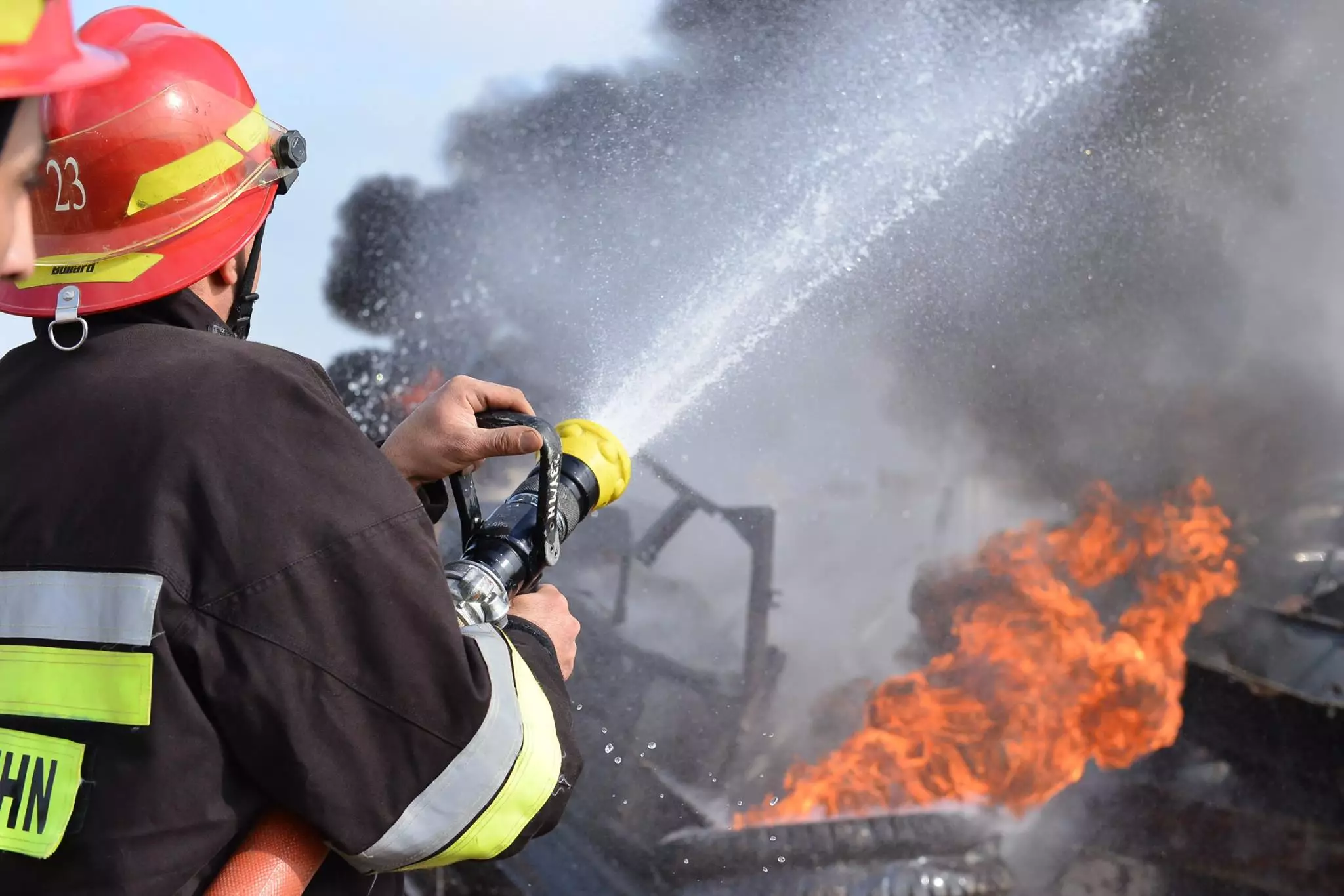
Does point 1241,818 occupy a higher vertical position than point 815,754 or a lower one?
higher

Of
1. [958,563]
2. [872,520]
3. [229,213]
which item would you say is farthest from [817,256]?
[229,213]

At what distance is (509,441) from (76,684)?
75 cm

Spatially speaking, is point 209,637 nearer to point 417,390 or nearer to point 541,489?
point 541,489

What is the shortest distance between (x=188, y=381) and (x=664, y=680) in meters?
5.09

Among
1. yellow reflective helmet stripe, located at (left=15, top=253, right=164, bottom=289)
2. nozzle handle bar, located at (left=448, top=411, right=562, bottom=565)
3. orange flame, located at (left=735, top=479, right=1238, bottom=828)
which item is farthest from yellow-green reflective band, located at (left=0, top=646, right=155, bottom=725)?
orange flame, located at (left=735, top=479, right=1238, bottom=828)

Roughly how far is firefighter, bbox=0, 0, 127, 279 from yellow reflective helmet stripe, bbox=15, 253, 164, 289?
1.06 feet

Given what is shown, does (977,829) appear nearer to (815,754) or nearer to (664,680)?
(815,754)

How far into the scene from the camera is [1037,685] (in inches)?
241

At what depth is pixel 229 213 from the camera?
172 centimetres

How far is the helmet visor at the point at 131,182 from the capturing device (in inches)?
62.2

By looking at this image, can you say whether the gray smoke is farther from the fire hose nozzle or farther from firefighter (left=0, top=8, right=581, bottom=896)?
firefighter (left=0, top=8, right=581, bottom=896)

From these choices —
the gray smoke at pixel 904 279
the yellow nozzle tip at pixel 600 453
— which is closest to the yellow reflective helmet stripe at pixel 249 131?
the yellow nozzle tip at pixel 600 453

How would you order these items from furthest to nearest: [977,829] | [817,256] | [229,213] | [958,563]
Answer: [958,563] → [817,256] → [977,829] → [229,213]

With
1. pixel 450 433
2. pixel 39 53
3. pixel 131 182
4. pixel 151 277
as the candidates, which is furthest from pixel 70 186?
pixel 450 433
